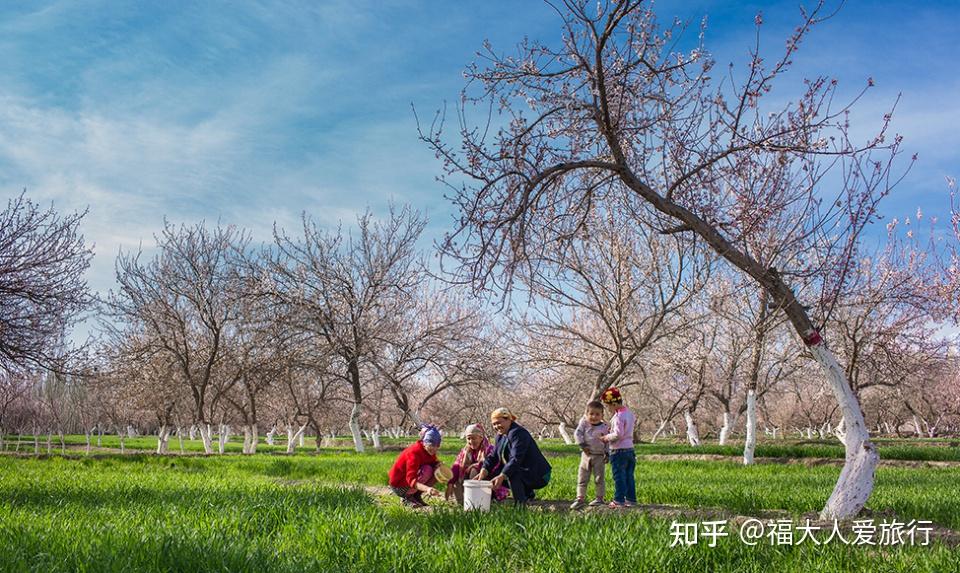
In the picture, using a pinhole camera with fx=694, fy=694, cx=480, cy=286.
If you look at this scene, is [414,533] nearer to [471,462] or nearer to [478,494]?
[478,494]

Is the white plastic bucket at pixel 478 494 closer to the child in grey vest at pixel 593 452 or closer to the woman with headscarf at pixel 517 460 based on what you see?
Result: the woman with headscarf at pixel 517 460

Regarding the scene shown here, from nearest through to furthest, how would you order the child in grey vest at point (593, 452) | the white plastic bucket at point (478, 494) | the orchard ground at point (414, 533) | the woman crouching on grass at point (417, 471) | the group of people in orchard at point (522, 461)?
the orchard ground at point (414, 533) < the white plastic bucket at point (478, 494) < the group of people in orchard at point (522, 461) < the child in grey vest at point (593, 452) < the woman crouching on grass at point (417, 471)

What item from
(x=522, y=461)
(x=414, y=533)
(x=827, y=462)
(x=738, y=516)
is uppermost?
(x=522, y=461)

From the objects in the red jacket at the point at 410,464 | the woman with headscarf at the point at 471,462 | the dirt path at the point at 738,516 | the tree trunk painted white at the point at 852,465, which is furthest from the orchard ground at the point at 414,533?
→ the woman with headscarf at the point at 471,462

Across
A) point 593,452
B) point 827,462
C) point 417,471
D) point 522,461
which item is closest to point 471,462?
point 417,471

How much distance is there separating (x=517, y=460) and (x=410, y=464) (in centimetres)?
175

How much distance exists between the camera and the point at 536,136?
851cm

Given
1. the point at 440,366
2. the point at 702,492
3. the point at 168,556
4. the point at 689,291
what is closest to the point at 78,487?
the point at 168,556

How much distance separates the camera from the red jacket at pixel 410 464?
941 centimetres

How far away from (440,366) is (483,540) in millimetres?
20553

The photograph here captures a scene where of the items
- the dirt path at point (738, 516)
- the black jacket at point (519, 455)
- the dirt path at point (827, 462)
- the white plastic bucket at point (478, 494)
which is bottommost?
the dirt path at point (827, 462)

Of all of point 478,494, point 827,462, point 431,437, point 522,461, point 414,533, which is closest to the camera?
point 414,533

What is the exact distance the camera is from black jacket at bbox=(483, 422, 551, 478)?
8.41 m

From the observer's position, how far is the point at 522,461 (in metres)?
8.52
